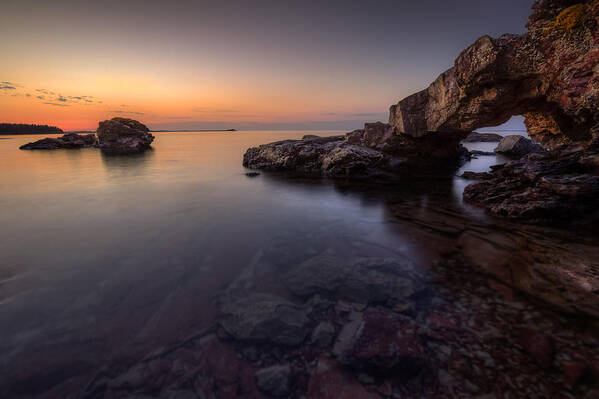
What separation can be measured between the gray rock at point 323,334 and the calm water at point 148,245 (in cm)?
168

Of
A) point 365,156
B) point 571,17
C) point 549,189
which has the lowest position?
point 549,189

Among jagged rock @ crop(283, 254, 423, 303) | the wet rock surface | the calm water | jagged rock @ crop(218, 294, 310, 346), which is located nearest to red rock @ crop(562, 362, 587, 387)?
the wet rock surface

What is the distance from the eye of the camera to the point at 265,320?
3.36m

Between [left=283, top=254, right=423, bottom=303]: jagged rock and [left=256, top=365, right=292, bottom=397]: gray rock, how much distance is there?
138cm

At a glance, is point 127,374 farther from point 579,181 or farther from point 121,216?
point 579,181

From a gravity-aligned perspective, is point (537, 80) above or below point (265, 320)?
above

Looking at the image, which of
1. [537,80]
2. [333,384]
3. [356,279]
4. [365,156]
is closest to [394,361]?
[333,384]

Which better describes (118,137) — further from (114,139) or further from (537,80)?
(537,80)

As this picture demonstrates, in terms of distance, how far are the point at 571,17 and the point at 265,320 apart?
38.4 ft

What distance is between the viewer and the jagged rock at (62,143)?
38.2 meters

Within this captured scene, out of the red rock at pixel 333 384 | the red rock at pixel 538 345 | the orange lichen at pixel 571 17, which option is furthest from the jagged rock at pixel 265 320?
the orange lichen at pixel 571 17

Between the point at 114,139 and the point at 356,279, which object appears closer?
the point at 356,279

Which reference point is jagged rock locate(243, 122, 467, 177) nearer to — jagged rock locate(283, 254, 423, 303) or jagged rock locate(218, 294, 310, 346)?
jagged rock locate(283, 254, 423, 303)

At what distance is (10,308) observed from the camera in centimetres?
374
